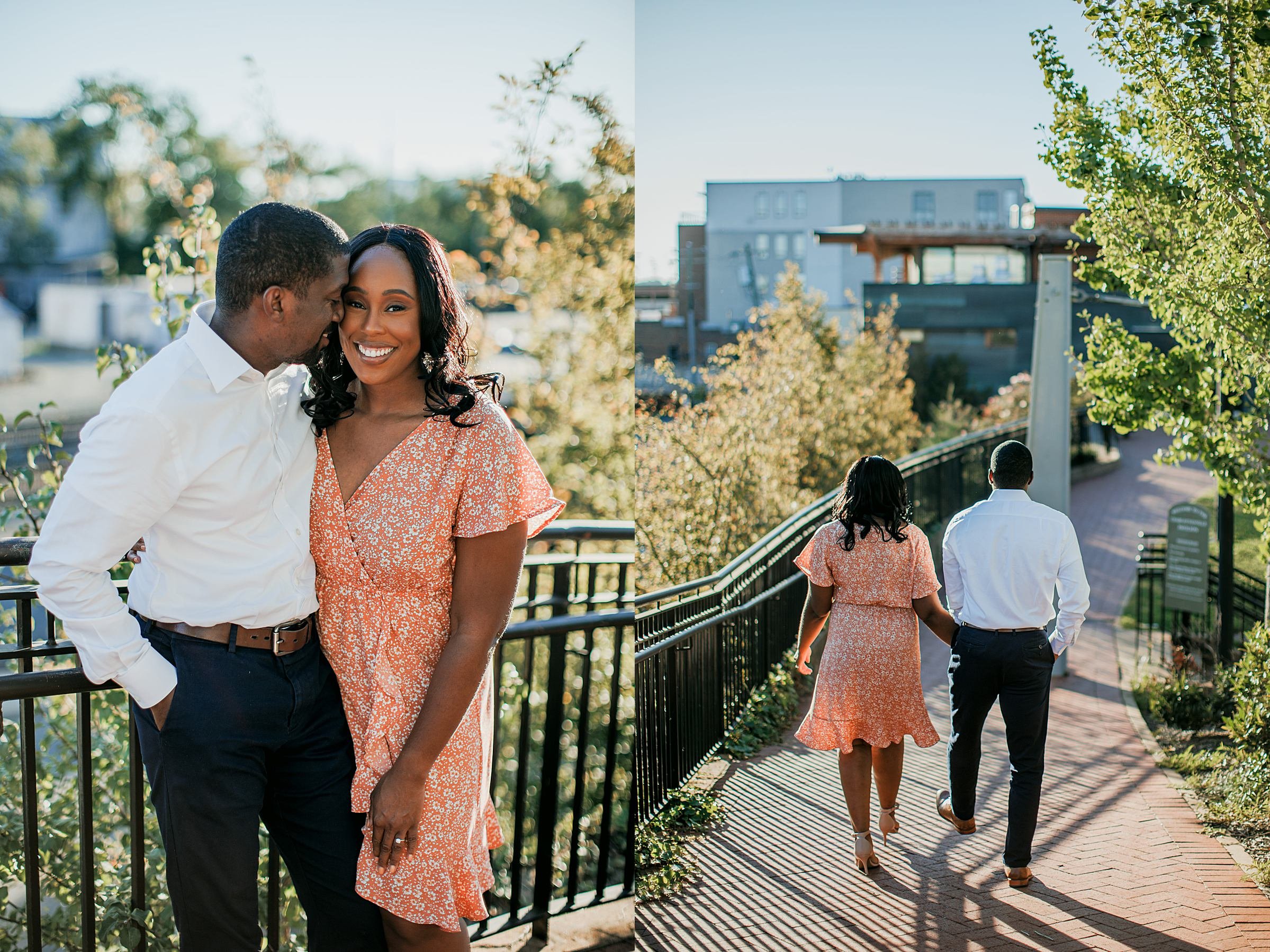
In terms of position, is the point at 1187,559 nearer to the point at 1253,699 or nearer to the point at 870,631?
the point at 1253,699

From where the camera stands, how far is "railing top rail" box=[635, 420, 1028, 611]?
2516 millimetres

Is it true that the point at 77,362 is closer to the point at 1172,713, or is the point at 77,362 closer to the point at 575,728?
the point at 575,728

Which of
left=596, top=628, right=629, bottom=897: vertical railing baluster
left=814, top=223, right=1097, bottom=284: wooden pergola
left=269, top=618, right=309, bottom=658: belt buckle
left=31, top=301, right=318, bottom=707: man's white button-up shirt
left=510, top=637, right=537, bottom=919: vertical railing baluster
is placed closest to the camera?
left=31, top=301, right=318, bottom=707: man's white button-up shirt

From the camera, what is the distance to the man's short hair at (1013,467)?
2479 mm

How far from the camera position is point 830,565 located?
2689 millimetres

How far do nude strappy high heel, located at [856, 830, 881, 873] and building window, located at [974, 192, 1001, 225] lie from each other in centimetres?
168

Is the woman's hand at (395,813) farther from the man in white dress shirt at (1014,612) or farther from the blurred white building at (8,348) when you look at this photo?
the blurred white building at (8,348)

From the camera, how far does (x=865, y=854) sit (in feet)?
8.56

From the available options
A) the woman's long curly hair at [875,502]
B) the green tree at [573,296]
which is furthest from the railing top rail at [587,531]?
the green tree at [573,296]

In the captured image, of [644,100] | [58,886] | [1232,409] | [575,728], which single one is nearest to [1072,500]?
[1232,409]

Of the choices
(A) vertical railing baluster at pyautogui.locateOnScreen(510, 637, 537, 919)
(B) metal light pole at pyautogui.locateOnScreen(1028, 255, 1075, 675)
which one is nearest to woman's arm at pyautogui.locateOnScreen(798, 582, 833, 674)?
(B) metal light pole at pyautogui.locateOnScreen(1028, 255, 1075, 675)

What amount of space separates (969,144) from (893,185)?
0.24 metres

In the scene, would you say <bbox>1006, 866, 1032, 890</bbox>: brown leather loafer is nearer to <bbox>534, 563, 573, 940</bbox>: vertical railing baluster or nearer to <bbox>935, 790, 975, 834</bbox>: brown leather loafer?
<bbox>935, 790, 975, 834</bbox>: brown leather loafer

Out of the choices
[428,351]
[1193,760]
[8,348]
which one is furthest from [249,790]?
[8,348]
